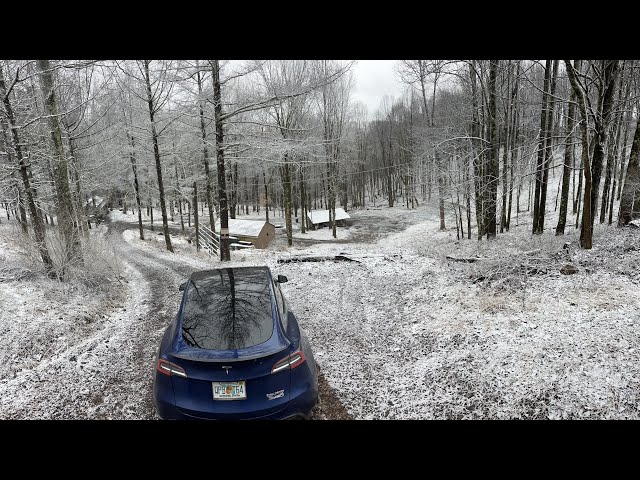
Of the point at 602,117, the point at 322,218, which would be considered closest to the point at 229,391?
the point at 602,117

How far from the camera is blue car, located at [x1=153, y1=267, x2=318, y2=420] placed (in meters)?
3.57

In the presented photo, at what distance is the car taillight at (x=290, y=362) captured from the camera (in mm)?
3721

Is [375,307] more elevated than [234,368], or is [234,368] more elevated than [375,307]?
[234,368]

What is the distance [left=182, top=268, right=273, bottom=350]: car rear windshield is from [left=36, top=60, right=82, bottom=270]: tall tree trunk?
5.74 metres

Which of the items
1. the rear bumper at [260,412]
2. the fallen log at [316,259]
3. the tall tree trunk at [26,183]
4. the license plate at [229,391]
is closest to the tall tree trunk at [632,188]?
the fallen log at [316,259]

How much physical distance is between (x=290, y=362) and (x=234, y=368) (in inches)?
23.0

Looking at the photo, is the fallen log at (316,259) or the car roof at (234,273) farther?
the fallen log at (316,259)

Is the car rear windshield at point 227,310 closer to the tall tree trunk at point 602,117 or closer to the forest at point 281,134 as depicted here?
the forest at point 281,134

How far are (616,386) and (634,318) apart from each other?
2042 millimetres

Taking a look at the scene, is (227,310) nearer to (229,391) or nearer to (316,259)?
(229,391)

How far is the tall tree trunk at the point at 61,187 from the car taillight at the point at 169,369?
681 centimetres

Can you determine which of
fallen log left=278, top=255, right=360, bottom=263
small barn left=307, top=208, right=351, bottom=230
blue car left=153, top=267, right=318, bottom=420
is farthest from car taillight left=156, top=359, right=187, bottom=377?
small barn left=307, top=208, right=351, bottom=230

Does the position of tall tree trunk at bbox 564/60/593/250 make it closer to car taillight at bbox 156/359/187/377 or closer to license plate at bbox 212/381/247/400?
license plate at bbox 212/381/247/400

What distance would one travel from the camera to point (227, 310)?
4398 millimetres
